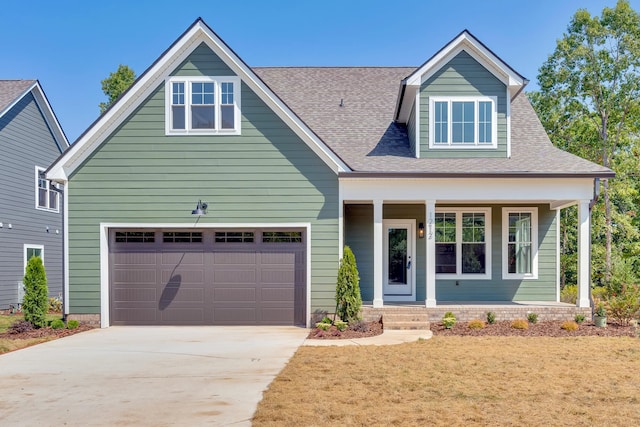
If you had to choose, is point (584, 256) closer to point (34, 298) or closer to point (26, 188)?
point (34, 298)

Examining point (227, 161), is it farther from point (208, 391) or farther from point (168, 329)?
point (208, 391)

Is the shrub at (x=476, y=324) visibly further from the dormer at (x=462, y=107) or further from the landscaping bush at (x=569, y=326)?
the dormer at (x=462, y=107)

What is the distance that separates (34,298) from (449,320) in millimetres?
9057

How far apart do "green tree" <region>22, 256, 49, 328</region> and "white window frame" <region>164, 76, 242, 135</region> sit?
426cm

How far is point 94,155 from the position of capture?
12.0 metres

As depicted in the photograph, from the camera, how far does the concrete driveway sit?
5465 millimetres

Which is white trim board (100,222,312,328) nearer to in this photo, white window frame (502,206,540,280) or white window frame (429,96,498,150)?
white window frame (429,96,498,150)

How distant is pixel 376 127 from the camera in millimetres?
14516

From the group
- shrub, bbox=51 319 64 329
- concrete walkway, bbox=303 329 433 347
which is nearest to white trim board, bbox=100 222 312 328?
shrub, bbox=51 319 64 329

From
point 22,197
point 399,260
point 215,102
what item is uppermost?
point 215,102

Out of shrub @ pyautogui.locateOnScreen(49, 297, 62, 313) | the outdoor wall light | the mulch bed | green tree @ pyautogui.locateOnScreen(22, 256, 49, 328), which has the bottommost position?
shrub @ pyautogui.locateOnScreen(49, 297, 62, 313)

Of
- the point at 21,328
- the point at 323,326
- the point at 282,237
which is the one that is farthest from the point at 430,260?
the point at 21,328

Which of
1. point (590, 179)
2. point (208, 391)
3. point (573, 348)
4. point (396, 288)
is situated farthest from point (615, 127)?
point (208, 391)

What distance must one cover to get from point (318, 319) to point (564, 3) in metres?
15.2
